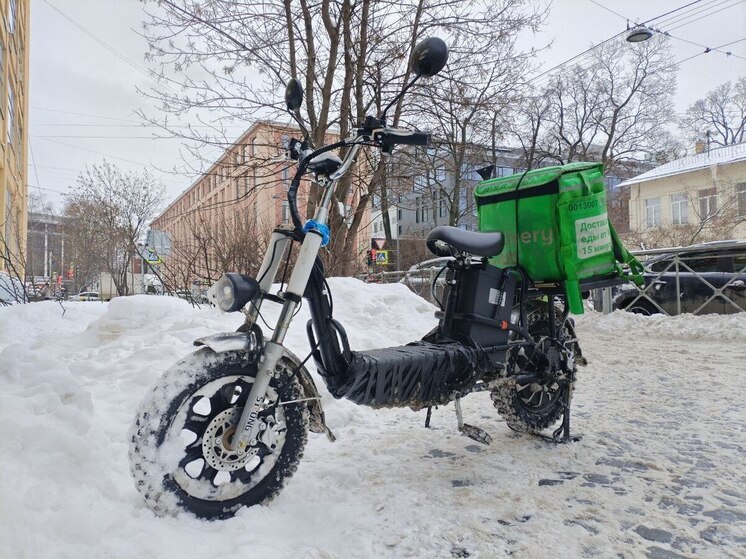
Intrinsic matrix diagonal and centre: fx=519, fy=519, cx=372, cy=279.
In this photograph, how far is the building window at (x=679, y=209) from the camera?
27.8 metres

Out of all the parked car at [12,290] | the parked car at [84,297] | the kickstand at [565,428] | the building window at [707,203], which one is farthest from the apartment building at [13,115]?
the building window at [707,203]

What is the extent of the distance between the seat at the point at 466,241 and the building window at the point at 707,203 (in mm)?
25054

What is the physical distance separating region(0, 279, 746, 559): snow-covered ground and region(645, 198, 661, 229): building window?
28798 millimetres

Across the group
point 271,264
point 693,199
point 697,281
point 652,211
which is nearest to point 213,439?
point 271,264

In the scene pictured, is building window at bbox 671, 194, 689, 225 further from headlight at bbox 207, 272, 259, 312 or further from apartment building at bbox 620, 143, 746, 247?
headlight at bbox 207, 272, 259, 312

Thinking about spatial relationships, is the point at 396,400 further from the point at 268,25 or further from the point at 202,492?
the point at 268,25

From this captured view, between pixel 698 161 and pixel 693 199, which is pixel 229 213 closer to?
pixel 693 199

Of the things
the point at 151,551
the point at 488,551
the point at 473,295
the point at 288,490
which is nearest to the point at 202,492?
the point at 151,551

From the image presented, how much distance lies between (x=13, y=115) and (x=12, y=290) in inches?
809

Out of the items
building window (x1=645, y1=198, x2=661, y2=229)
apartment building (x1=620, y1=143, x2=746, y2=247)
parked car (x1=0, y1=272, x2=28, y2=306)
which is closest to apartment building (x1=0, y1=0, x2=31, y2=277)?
parked car (x1=0, y1=272, x2=28, y2=306)

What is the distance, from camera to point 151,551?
1.83 meters

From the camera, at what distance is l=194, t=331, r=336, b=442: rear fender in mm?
2170

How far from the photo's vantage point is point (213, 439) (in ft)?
7.06

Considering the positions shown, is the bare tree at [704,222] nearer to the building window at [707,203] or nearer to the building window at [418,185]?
the building window at [707,203]
